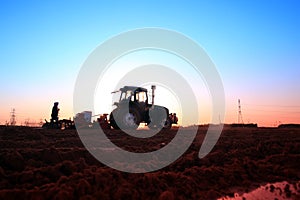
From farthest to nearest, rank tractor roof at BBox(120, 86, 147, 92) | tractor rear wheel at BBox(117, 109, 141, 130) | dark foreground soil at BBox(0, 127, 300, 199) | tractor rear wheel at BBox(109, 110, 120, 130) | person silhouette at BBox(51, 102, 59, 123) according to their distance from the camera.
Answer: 1. person silhouette at BBox(51, 102, 59, 123)
2. tractor roof at BBox(120, 86, 147, 92)
3. tractor rear wheel at BBox(109, 110, 120, 130)
4. tractor rear wheel at BBox(117, 109, 141, 130)
5. dark foreground soil at BBox(0, 127, 300, 199)

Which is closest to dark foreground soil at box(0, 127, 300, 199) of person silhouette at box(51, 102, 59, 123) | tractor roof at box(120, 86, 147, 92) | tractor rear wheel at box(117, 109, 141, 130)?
tractor rear wheel at box(117, 109, 141, 130)

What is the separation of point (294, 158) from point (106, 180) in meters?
5.07

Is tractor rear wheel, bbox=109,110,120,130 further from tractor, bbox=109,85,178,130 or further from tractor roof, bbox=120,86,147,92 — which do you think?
tractor roof, bbox=120,86,147,92

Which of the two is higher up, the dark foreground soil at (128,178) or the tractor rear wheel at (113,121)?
the tractor rear wheel at (113,121)

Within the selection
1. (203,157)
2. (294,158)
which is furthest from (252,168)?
(294,158)

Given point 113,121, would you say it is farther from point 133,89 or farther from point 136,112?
point 133,89

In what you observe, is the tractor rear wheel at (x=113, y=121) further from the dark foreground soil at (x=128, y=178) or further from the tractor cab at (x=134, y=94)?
the dark foreground soil at (x=128, y=178)

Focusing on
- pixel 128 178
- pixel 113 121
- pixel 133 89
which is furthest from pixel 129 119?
pixel 128 178

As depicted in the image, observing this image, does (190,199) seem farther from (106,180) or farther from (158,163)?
(158,163)

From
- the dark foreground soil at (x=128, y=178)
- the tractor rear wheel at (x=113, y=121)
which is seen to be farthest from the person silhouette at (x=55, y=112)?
the dark foreground soil at (x=128, y=178)

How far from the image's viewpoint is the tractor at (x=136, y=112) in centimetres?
1827

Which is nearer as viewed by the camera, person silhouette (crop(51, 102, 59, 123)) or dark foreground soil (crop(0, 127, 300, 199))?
dark foreground soil (crop(0, 127, 300, 199))

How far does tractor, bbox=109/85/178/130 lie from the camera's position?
18.3 meters

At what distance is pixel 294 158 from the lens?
24.1 feet
